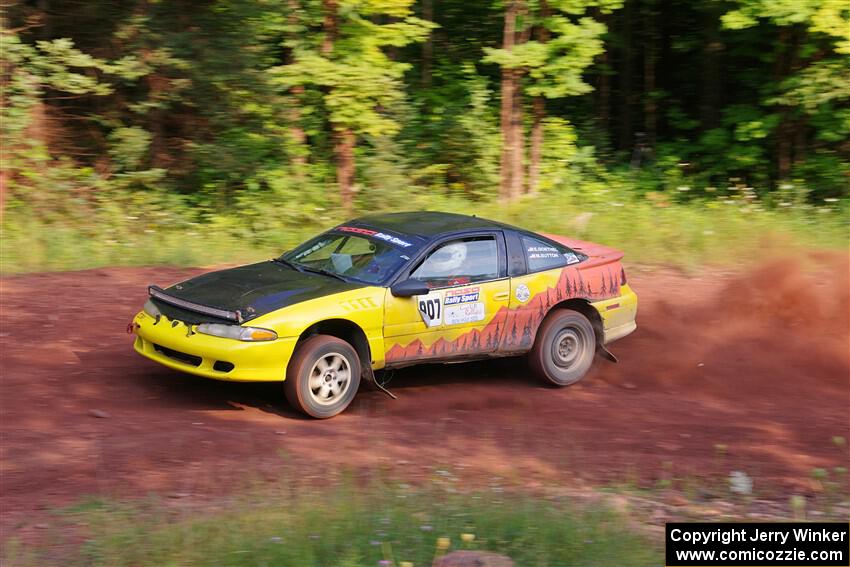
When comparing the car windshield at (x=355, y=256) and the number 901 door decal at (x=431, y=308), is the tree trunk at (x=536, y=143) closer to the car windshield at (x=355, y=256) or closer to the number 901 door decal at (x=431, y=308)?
the car windshield at (x=355, y=256)

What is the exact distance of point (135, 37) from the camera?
15.9 metres

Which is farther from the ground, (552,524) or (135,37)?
(135,37)

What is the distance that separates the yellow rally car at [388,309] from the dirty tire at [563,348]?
0.04ft

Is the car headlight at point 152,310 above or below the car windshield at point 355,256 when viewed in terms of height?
below

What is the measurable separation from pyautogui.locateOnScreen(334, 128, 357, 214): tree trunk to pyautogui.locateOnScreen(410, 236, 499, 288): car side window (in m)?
7.42

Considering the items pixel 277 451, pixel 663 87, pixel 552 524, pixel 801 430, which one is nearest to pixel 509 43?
pixel 663 87

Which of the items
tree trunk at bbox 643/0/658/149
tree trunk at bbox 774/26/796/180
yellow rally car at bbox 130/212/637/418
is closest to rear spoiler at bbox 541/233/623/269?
yellow rally car at bbox 130/212/637/418

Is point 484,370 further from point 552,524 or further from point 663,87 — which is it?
→ point 663,87

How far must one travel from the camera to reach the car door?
8.16m

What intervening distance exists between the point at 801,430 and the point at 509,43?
33.5ft

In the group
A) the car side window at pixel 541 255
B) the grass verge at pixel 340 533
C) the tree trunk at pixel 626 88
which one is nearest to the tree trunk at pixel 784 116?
the tree trunk at pixel 626 88

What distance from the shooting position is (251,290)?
7.95 metres

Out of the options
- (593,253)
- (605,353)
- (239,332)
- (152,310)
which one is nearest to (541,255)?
(593,253)

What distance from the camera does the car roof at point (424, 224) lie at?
8.70m
